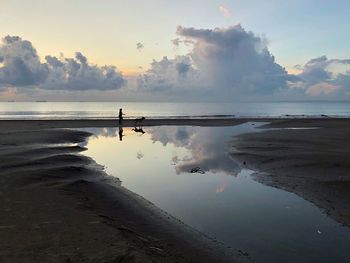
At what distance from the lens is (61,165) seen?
72.4 ft

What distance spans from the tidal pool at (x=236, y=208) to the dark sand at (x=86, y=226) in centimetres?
86

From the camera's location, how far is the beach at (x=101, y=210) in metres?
9.01

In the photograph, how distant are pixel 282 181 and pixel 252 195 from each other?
329 cm

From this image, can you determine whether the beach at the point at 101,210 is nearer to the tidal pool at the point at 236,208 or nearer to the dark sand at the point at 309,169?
the dark sand at the point at 309,169

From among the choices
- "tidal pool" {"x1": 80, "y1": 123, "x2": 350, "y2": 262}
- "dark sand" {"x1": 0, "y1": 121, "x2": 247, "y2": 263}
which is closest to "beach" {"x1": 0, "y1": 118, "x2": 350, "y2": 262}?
"dark sand" {"x1": 0, "y1": 121, "x2": 247, "y2": 263}

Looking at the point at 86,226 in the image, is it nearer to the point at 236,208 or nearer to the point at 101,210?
the point at 101,210

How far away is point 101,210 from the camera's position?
1320 cm

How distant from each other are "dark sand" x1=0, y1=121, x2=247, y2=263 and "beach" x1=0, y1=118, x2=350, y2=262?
21 millimetres

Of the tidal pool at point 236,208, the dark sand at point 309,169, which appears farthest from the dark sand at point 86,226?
the dark sand at point 309,169

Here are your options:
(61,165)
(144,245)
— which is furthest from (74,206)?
(61,165)

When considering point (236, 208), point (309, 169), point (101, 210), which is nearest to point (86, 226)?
point (101, 210)

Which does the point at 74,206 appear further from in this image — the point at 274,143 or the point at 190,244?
the point at 274,143

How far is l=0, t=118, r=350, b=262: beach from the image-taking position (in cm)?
901

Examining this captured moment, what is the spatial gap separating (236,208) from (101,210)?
16.6 ft
